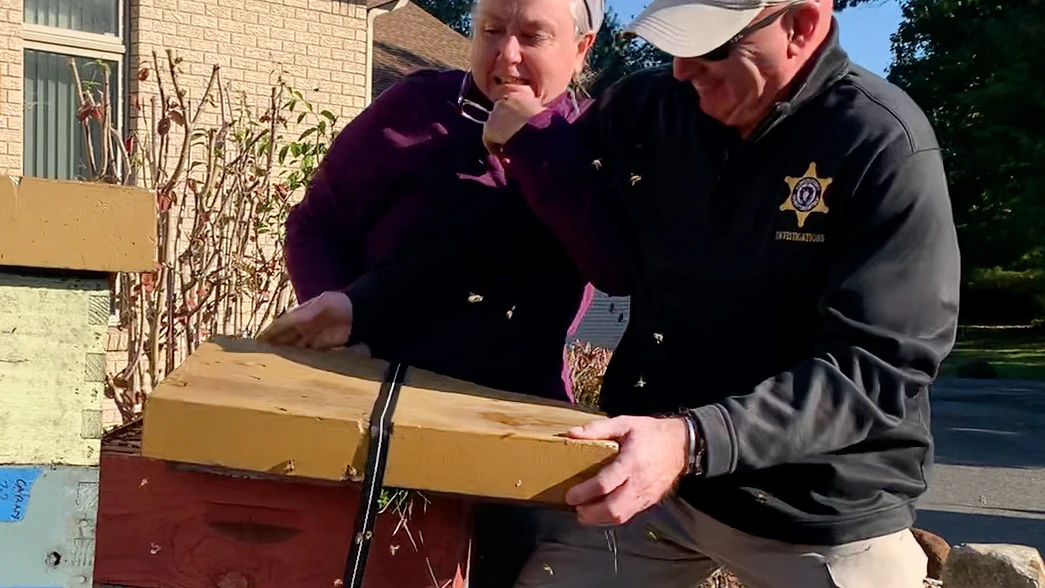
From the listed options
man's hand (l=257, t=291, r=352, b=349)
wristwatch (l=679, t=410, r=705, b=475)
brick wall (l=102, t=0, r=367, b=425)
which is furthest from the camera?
brick wall (l=102, t=0, r=367, b=425)

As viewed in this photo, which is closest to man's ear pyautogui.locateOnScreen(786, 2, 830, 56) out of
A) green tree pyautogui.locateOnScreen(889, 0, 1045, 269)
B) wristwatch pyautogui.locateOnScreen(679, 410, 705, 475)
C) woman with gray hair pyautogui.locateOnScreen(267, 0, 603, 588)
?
woman with gray hair pyautogui.locateOnScreen(267, 0, 603, 588)

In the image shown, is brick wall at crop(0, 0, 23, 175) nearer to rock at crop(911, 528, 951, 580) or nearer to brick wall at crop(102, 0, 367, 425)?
brick wall at crop(102, 0, 367, 425)

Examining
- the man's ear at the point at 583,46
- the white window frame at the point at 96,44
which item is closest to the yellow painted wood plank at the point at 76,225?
the man's ear at the point at 583,46

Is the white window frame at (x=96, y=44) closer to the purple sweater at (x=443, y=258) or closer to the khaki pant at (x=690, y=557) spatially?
the purple sweater at (x=443, y=258)

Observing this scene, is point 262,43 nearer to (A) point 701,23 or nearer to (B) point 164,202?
(B) point 164,202

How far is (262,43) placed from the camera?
8.62 meters

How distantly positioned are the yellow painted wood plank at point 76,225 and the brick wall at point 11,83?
20.7 feet

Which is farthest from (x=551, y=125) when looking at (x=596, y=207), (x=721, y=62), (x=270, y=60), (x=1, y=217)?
(x=270, y=60)

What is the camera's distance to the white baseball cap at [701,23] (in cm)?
215

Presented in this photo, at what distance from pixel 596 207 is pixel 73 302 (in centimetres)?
110

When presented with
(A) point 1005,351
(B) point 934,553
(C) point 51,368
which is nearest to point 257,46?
(B) point 934,553

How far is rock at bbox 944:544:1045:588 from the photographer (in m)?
4.55

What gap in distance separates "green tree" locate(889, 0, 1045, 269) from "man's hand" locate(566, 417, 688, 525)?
62.7ft

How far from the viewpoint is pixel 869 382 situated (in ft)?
6.73
